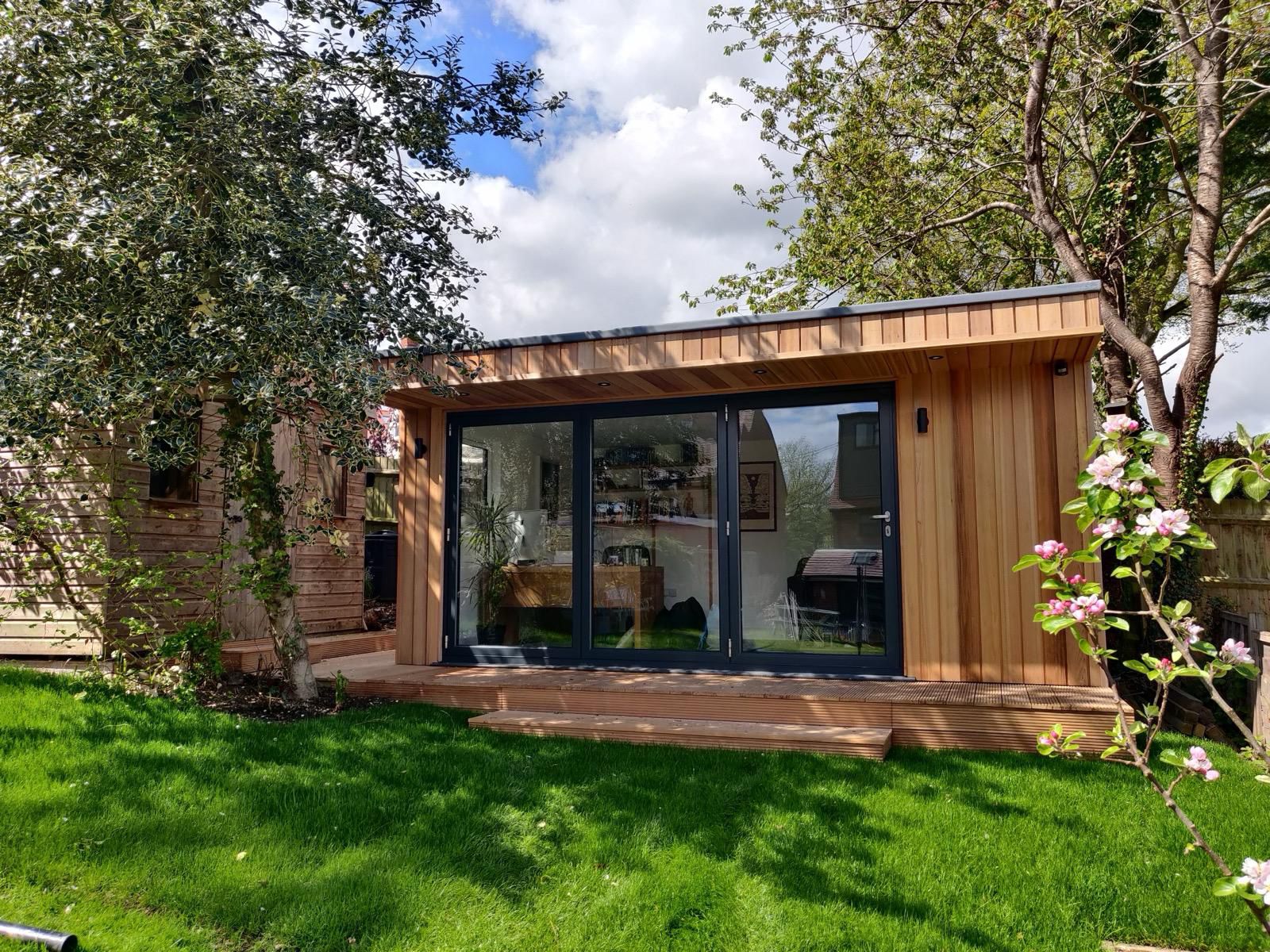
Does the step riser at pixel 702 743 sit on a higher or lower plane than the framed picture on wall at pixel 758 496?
lower

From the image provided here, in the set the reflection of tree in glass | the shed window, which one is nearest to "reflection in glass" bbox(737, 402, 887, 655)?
the reflection of tree in glass

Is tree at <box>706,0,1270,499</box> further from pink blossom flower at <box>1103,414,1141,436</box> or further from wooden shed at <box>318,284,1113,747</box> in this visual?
pink blossom flower at <box>1103,414,1141,436</box>

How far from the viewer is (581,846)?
329 cm

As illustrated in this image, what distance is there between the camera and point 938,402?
548 centimetres

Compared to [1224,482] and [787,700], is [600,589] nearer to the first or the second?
[787,700]

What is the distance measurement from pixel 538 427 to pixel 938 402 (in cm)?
287

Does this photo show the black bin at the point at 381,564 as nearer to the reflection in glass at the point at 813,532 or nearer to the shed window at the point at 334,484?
the shed window at the point at 334,484

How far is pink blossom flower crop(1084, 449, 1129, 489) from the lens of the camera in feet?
6.64

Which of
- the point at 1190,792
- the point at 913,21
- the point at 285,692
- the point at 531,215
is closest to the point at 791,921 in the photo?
the point at 1190,792

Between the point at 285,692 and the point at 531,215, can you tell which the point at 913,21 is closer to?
the point at 531,215

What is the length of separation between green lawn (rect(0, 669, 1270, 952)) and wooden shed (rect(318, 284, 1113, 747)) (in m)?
0.72

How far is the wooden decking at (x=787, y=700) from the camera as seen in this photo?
14.8ft

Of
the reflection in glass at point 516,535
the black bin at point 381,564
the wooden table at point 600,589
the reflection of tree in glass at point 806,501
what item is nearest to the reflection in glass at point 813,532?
the reflection of tree in glass at point 806,501

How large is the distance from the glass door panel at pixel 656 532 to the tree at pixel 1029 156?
350 cm
